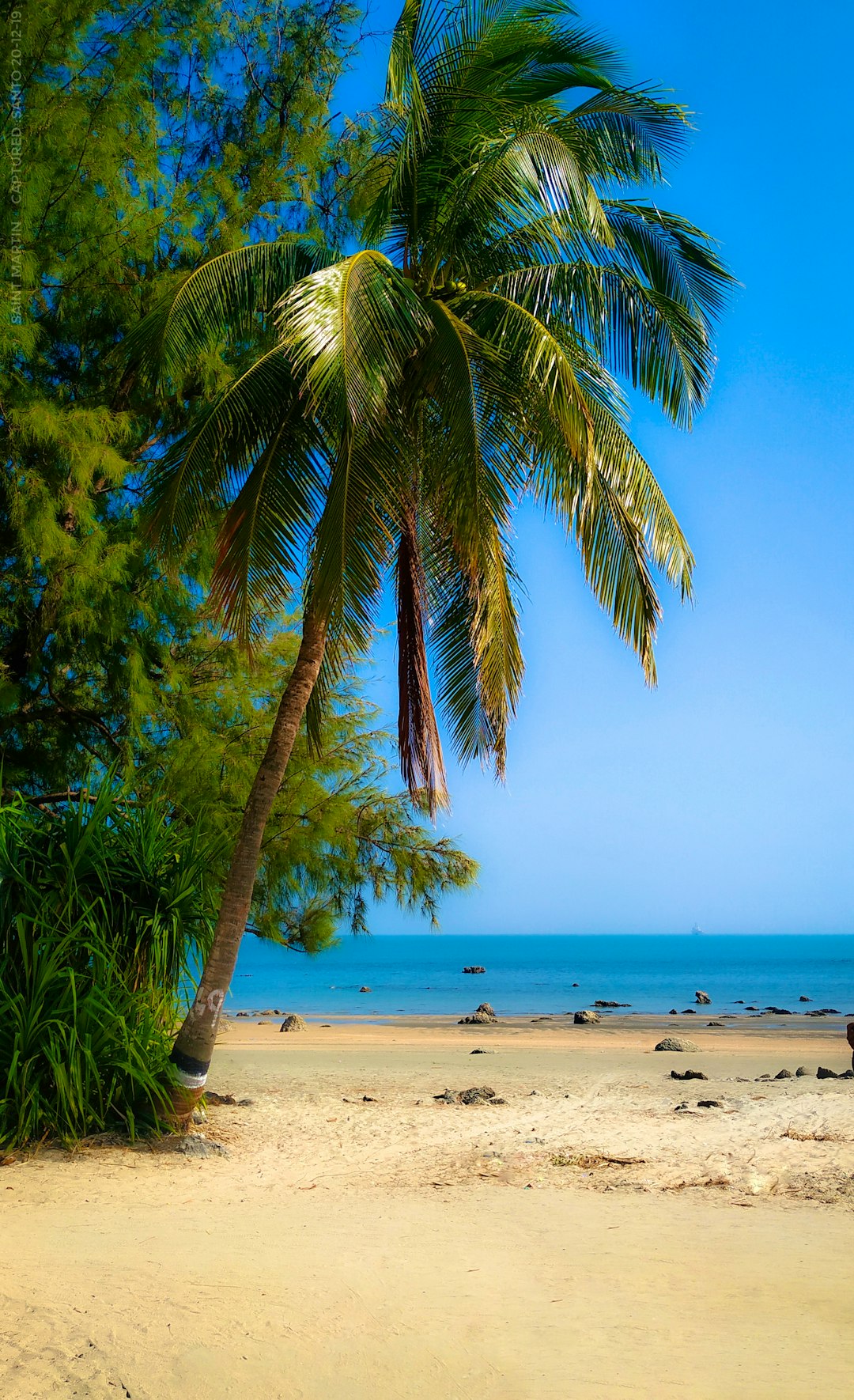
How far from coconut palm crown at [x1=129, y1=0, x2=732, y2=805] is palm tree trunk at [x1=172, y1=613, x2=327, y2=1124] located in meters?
0.37

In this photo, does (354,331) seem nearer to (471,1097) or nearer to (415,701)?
(415,701)

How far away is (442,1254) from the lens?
445 cm

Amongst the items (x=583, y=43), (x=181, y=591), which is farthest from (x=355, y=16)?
(x=181, y=591)

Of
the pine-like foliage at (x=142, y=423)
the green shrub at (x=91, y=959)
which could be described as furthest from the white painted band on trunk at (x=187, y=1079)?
the pine-like foliage at (x=142, y=423)

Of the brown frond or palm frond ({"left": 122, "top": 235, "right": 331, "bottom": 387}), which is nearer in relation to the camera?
palm frond ({"left": 122, "top": 235, "right": 331, "bottom": 387})

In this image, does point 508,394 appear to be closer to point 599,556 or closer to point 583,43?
point 599,556

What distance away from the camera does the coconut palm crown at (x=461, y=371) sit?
6.89m

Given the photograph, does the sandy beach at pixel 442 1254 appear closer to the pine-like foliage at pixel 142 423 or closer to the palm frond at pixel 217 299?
the pine-like foliage at pixel 142 423

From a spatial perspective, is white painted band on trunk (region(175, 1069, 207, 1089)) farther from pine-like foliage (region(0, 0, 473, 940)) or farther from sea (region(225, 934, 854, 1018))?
sea (region(225, 934, 854, 1018))

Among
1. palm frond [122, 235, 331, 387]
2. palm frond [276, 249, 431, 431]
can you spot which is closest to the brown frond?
palm frond [276, 249, 431, 431]

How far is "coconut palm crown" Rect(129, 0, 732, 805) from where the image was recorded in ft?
22.6

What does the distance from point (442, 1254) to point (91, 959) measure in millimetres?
3204

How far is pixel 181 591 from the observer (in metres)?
10.6

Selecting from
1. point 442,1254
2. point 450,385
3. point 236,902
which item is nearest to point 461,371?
point 450,385
